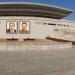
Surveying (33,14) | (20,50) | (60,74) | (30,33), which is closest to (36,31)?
(30,33)

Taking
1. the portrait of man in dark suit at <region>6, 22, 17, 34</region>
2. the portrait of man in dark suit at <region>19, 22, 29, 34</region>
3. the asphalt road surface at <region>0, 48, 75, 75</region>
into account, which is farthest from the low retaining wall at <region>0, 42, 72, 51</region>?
the portrait of man in dark suit at <region>6, 22, 17, 34</region>

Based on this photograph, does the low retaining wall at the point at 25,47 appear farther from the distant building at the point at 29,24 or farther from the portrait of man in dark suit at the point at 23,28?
the portrait of man in dark suit at the point at 23,28

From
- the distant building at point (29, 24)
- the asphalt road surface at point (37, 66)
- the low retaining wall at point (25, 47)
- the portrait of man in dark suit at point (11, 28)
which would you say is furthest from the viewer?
the distant building at point (29, 24)

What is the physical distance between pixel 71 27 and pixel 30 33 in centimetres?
967

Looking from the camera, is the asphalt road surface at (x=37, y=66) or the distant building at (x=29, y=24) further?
the distant building at (x=29, y=24)

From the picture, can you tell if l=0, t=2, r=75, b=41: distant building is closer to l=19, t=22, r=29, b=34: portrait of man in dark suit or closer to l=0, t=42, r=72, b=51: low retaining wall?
l=19, t=22, r=29, b=34: portrait of man in dark suit

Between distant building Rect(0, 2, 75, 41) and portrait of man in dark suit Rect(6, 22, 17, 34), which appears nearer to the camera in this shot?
A: portrait of man in dark suit Rect(6, 22, 17, 34)

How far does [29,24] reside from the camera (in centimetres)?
4612

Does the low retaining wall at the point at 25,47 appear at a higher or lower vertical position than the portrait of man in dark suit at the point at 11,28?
higher

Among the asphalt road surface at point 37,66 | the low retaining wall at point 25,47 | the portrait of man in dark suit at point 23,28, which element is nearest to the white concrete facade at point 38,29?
the portrait of man in dark suit at point 23,28

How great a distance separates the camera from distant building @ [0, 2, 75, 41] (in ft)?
151

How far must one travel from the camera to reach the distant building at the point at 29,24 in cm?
4588

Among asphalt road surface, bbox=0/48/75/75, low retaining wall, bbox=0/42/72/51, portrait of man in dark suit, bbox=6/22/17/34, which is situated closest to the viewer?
asphalt road surface, bbox=0/48/75/75

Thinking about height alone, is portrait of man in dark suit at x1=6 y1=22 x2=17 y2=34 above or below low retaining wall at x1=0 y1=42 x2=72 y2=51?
below
